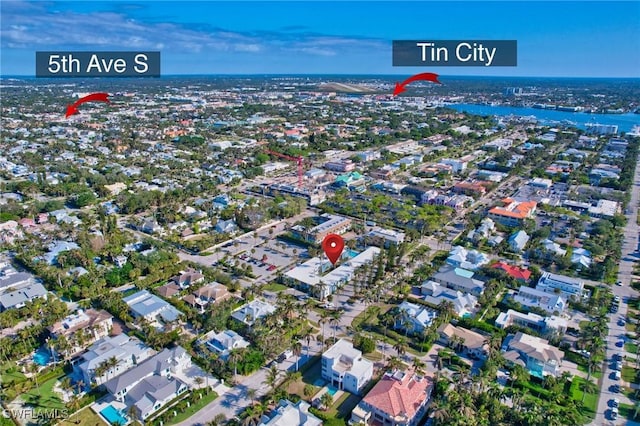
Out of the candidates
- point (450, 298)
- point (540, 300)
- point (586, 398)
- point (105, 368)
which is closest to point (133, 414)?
point (105, 368)

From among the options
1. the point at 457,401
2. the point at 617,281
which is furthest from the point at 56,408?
the point at 617,281

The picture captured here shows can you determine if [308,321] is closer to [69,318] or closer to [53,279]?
[69,318]

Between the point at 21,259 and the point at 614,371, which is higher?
the point at 21,259

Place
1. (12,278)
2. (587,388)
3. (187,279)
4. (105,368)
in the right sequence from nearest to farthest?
(105,368)
(587,388)
(12,278)
(187,279)

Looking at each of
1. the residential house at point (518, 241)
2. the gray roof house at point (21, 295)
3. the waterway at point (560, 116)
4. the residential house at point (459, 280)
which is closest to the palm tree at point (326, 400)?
the residential house at point (459, 280)

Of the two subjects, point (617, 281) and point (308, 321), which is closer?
point (308, 321)

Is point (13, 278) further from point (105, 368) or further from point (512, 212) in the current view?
point (512, 212)

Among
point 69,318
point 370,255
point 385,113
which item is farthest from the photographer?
point 385,113
